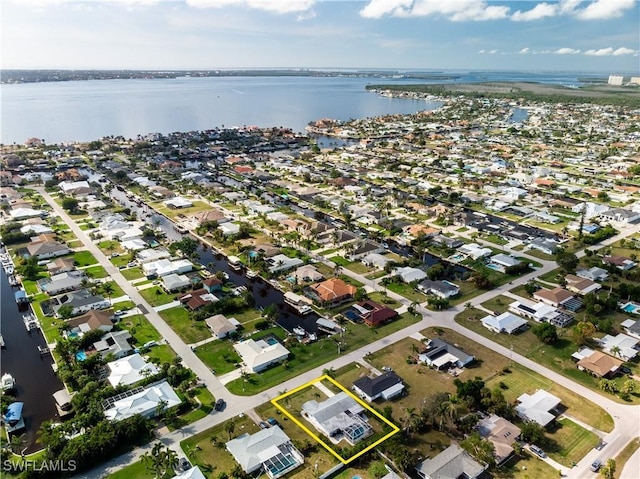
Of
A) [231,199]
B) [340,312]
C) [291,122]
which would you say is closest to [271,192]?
[231,199]

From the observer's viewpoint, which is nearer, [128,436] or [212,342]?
[128,436]

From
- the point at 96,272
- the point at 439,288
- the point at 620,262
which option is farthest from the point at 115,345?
the point at 620,262

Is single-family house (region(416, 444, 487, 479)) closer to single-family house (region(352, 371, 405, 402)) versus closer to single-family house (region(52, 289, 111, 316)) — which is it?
single-family house (region(352, 371, 405, 402))

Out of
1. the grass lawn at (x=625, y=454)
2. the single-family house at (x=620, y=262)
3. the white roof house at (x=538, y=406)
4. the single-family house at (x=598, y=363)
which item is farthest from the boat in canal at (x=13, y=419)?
the single-family house at (x=620, y=262)

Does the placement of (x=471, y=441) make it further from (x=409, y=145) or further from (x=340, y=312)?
(x=409, y=145)

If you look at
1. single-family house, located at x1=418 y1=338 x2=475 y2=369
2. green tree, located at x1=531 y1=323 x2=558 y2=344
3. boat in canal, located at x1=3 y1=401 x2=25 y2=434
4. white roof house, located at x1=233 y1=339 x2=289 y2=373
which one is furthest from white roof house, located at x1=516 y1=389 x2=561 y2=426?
boat in canal, located at x1=3 y1=401 x2=25 y2=434

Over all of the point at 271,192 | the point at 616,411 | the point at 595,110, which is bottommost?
the point at 616,411
